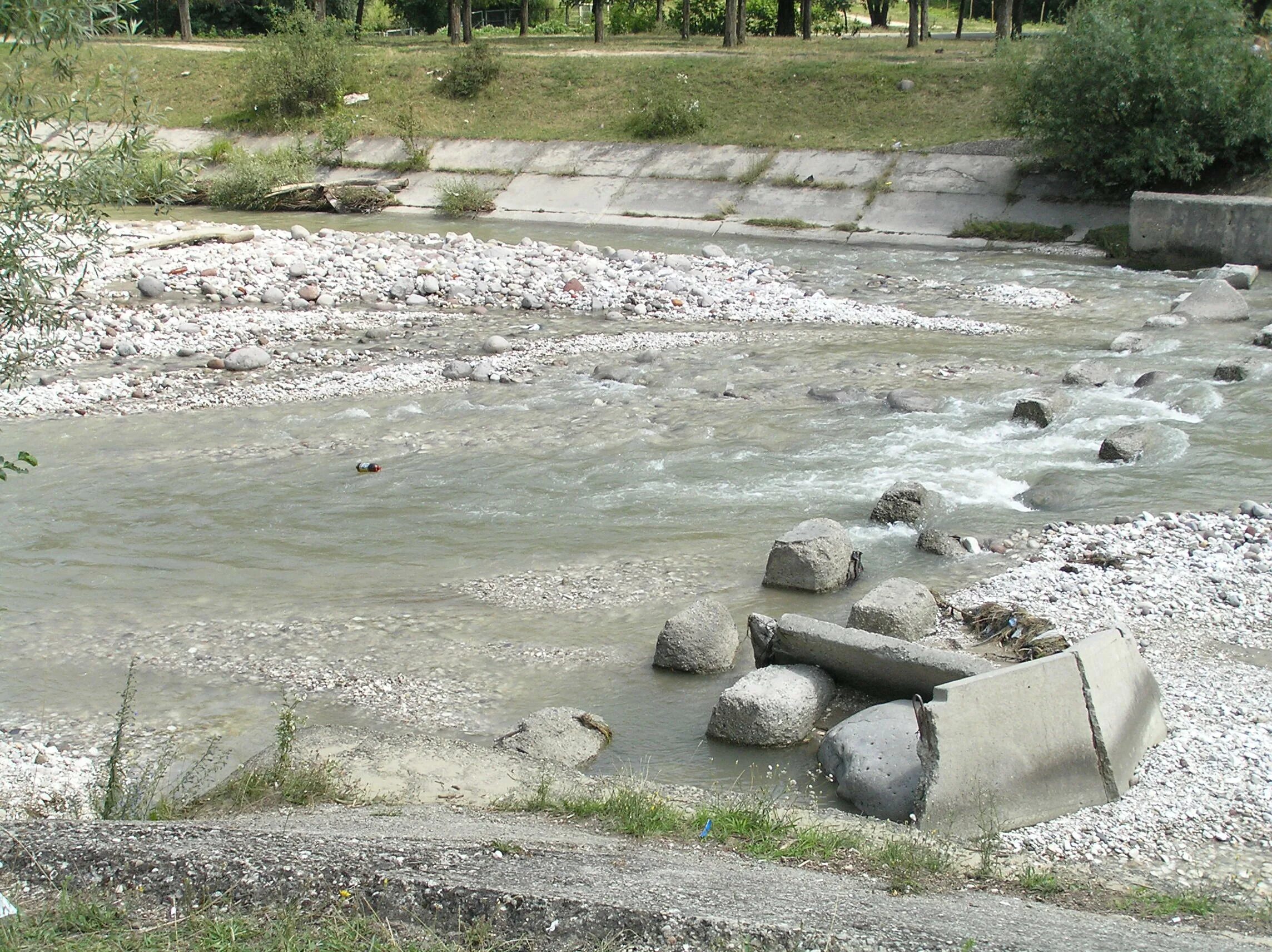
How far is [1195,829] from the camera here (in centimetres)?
549

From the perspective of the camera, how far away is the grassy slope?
28.7 m

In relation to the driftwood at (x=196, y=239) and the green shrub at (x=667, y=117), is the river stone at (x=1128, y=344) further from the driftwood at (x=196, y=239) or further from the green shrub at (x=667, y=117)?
the green shrub at (x=667, y=117)

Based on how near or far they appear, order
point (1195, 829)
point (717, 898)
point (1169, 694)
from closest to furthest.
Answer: point (717, 898) < point (1195, 829) < point (1169, 694)

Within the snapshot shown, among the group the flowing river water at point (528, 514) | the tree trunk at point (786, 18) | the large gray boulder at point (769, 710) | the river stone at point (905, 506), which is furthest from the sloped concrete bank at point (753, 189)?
the large gray boulder at point (769, 710)

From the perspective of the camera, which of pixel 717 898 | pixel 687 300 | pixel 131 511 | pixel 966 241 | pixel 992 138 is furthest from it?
pixel 992 138

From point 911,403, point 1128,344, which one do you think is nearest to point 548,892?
point 911,403

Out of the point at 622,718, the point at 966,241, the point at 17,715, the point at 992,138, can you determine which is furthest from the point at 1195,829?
the point at 992,138

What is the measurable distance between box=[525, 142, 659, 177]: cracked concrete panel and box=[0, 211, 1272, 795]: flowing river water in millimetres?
13288

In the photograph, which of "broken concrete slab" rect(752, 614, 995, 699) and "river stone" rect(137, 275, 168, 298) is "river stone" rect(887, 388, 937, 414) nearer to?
"broken concrete slab" rect(752, 614, 995, 699)

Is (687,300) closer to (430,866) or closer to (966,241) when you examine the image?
(966,241)

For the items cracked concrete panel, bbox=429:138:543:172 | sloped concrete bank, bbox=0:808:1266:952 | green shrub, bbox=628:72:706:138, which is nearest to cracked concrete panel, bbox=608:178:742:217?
green shrub, bbox=628:72:706:138

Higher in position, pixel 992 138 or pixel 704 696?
pixel 992 138

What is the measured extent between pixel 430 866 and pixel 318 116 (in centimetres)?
3325

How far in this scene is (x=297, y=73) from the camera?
34.3 metres
